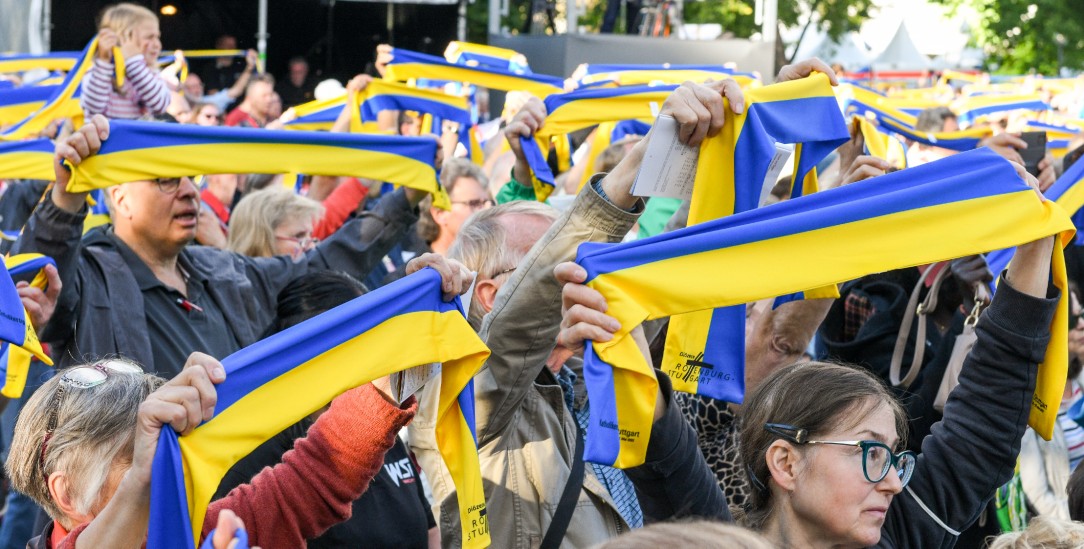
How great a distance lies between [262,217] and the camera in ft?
18.5

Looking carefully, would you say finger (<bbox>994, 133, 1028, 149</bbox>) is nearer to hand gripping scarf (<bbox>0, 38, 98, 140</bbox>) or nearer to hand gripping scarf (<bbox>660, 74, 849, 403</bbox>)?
hand gripping scarf (<bbox>660, 74, 849, 403</bbox>)

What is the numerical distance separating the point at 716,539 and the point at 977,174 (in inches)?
59.0

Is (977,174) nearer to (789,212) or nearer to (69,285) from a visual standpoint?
(789,212)

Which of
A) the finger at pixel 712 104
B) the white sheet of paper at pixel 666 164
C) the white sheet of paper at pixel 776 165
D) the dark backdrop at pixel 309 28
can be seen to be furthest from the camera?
the dark backdrop at pixel 309 28

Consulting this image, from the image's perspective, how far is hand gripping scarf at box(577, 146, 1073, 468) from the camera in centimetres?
253

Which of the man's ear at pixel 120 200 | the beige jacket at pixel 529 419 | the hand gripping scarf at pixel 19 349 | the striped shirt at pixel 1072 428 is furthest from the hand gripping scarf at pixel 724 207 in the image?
the striped shirt at pixel 1072 428

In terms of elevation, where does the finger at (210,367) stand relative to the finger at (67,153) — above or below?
below

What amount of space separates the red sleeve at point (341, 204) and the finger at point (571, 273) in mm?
3795

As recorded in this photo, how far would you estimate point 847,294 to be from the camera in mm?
4816

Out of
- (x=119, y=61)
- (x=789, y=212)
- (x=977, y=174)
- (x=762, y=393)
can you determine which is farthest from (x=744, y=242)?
(x=119, y=61)

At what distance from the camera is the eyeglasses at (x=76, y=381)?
8.85 feet

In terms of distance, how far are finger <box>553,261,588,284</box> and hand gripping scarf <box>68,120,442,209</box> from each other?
201 cm

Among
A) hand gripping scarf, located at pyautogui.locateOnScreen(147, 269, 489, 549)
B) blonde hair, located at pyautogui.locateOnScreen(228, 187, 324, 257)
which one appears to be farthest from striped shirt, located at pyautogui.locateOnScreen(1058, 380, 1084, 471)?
blonde hair, located at pyautogui.locateOnScreen(228, 187, 324, 257)

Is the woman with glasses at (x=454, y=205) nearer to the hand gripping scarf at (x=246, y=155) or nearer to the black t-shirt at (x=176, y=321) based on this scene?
the hand gripping scarf at (x=246, y=155)
